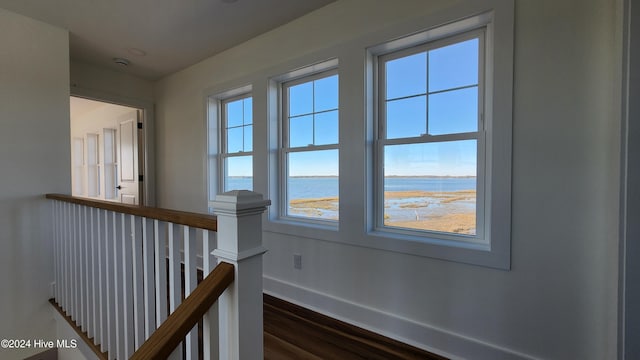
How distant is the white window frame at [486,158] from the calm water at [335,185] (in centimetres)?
14

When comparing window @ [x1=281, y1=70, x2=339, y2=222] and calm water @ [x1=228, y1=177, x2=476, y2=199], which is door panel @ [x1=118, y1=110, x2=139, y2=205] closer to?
calm water @ [x1=228, y1=177, x2=476, y2=199]

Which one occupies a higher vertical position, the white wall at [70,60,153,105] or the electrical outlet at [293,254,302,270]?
the white wall at [70,60,153,105]

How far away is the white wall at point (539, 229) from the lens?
4.45ft

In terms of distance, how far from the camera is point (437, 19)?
176 centimetres

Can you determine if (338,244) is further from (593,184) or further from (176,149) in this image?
(176,149)

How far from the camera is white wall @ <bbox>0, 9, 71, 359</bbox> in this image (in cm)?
227

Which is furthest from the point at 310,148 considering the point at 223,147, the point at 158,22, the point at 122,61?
the point at 122,61

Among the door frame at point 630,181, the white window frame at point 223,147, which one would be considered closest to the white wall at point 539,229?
the door frame at point 630,181

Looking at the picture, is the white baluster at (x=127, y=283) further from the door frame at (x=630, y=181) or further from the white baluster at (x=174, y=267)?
the door frame at (x=630, y=181)

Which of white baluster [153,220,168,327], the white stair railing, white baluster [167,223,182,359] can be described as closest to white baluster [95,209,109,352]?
the white stair railing

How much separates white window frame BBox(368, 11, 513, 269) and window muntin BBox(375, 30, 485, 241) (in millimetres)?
14

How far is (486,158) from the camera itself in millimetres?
1729

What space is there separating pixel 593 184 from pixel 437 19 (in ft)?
4.07

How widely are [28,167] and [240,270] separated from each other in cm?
264
